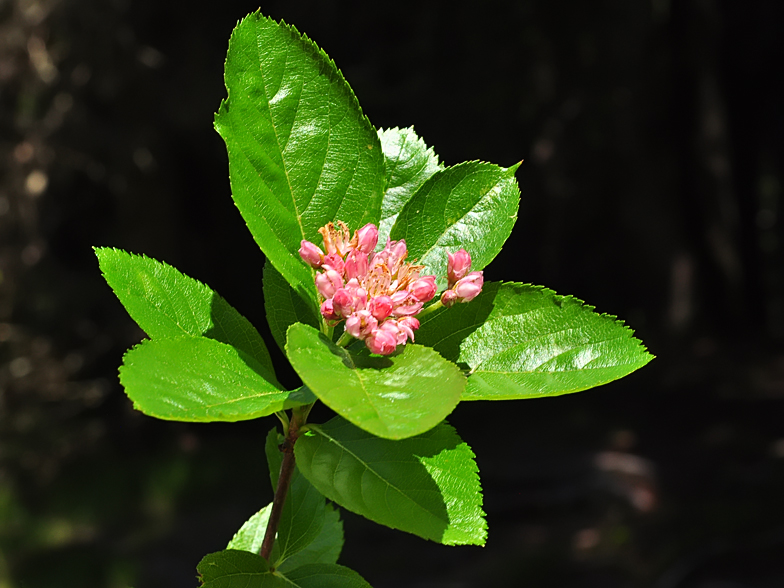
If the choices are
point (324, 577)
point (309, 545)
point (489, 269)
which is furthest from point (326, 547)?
point (489, 269)

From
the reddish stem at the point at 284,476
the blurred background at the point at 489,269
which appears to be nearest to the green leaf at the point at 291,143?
the reddish stem at the point at 284,476

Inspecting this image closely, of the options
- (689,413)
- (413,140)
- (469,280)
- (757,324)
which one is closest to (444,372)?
(469,280)

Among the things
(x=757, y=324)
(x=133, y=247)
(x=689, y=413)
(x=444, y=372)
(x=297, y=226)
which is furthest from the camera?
(x=757, y=324)

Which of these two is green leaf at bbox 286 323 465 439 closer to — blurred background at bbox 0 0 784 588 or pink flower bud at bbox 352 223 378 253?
pink flower bud at bbox 352 223 378 253

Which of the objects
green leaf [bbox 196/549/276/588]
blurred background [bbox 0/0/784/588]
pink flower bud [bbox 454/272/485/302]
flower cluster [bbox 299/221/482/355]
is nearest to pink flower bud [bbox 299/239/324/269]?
flower cluster [bbox 299/221/482/355]

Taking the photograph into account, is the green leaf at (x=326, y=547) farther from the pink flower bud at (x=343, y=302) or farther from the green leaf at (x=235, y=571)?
the pink flower bud at (x=343, y=302)

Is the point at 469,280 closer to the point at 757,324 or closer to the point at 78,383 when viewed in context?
the point at 78,383
